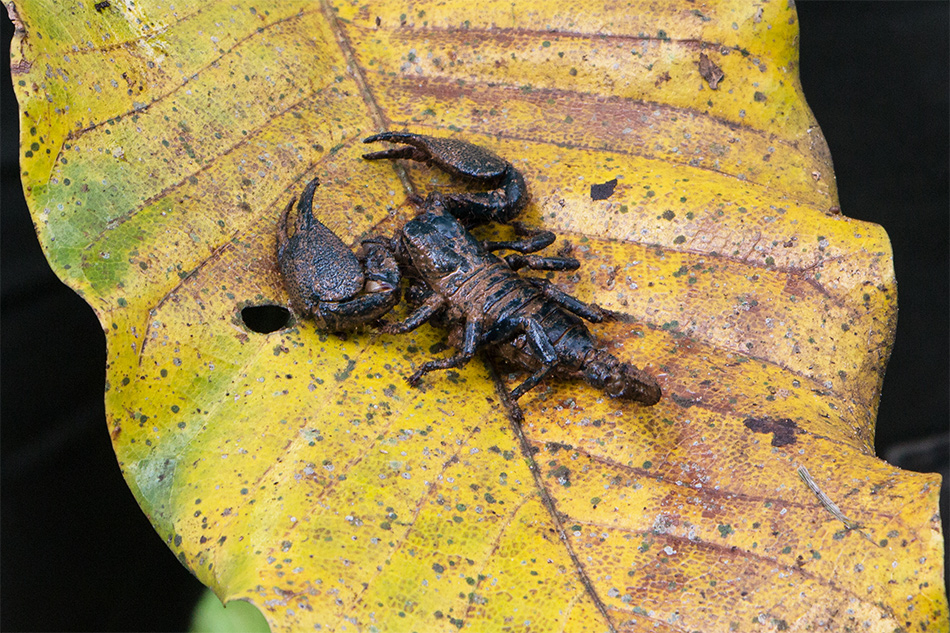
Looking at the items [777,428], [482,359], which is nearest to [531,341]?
[482,359]

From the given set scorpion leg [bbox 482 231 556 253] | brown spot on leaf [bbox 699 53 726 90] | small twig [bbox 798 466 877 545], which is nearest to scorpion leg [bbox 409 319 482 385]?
scorpion leg [bbox 482 231 556 253]

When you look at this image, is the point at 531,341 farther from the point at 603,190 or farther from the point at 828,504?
the point at 828,504

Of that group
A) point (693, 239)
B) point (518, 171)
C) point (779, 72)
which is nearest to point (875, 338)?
point (693, 239)

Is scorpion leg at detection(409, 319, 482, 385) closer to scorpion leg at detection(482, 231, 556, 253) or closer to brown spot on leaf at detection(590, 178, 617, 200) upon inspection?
scorpion leg at detection(482, 231, 556, 253)

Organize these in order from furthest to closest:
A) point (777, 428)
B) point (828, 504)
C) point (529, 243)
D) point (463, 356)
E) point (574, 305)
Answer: point (529, 243)
point (574, 305)
point (463, 356)
point (777, 428)
point (828, 504)

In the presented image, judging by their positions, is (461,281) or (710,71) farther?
(710,71)

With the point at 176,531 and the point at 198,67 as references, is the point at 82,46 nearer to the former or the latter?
the point at 198,67

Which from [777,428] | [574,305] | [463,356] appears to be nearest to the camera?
[777,428]
